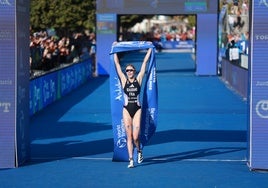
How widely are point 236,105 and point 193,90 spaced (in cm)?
581

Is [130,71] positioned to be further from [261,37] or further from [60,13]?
[60,13]

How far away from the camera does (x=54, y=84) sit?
2450cm

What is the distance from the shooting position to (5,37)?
12.3m

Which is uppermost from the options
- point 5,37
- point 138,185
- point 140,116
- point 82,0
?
point 82,0

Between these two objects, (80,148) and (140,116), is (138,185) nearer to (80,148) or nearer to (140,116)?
(140,116)

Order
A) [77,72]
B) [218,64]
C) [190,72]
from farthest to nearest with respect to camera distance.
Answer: [190,72] < [218,64] < [77,72]

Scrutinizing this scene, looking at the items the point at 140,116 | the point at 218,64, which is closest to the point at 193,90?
the point at 218,64

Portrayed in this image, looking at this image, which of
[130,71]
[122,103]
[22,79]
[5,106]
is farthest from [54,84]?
[130,71]

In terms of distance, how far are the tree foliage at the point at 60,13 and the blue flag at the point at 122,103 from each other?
1270 inches

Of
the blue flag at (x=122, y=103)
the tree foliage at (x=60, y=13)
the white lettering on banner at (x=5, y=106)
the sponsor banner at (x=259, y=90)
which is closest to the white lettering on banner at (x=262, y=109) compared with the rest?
the sponsor banner at (x=259, y=90)

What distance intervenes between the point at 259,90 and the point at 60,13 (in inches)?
1335

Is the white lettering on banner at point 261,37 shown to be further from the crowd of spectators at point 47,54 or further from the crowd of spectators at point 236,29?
the crowd of spectators at point 236,29

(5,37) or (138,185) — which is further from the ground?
(5,37)

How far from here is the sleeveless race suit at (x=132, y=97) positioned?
12.5m
